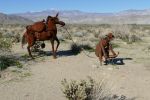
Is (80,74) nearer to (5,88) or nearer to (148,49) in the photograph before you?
(5,88)

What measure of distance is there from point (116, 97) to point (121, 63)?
669 centimetres

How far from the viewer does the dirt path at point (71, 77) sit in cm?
1209

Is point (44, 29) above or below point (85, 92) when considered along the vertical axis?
above

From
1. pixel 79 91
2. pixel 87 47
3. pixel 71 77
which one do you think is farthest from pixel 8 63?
pixel 87 47

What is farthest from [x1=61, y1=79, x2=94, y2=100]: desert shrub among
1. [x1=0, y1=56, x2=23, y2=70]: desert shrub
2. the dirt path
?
[x1=0, y1=56, x2=23, y2=70]: desert shrub

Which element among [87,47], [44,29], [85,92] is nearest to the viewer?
[85,92]

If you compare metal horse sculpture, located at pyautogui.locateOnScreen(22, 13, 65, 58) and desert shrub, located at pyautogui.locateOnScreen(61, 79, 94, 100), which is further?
metal horse sculpture, located at pyautogui.locateOnScreen(22, 13, 65, 58)

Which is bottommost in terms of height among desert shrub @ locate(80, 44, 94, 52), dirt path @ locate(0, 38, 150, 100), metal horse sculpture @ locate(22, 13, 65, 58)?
desert shrub @ locate(80, 44, 94, 52)

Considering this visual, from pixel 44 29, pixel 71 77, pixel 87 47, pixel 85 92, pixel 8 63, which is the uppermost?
pixel 44 29

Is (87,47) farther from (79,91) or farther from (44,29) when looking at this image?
(79,91)

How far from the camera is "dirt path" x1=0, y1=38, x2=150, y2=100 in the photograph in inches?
476

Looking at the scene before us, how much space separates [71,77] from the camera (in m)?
14.7

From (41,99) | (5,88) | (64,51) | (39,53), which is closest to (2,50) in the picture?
(39,53)

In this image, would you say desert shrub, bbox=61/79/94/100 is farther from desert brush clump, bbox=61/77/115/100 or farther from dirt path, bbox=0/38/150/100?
dirt path, bbox=0/38/150/100
